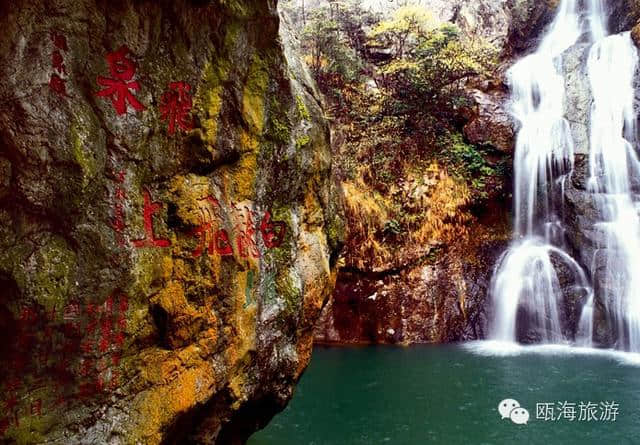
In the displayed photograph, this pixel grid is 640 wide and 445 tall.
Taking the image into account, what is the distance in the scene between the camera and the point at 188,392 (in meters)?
3.61

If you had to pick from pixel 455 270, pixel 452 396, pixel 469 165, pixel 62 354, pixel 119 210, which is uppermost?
pixel 469 165

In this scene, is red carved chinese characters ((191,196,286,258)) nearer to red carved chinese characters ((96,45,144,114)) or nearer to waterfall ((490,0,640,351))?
red carved chinese characters ((96,45,144,114))

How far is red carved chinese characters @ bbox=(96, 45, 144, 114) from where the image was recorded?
127 inches

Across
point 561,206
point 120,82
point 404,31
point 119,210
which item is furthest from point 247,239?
point 404,31

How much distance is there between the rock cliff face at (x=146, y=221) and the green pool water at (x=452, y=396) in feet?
6.57

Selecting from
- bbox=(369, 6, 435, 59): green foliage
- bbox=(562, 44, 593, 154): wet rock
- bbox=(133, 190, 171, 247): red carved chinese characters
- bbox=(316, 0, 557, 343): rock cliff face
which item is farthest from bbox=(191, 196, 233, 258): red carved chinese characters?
bbox=(369, 6, 435, 59): green foliage

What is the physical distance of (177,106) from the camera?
3672 millimetres

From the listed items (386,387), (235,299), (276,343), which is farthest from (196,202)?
(386,387)

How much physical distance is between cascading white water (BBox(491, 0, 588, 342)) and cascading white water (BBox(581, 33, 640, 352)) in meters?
0.62

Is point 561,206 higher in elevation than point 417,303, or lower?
higher

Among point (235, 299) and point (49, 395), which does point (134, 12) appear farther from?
point (49, 395)

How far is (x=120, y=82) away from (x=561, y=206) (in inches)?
428

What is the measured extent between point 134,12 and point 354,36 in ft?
41.7

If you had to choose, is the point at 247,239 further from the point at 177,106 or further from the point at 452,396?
the point at 452,396
